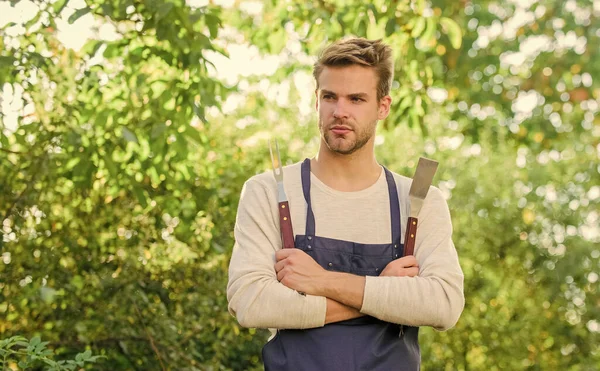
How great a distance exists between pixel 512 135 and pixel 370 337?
25.8 feet

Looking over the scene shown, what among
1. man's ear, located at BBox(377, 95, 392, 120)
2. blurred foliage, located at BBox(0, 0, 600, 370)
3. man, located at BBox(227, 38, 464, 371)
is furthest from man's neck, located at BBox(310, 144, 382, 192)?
blurred foliage, located at BBox(0, 0, 600, 370)

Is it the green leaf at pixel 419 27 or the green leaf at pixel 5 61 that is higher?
the green leaf at pixel 419 27

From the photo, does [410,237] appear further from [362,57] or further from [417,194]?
[362,57]

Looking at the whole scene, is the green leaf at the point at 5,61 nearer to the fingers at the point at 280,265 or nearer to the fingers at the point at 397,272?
the fingers at the point at 280,265

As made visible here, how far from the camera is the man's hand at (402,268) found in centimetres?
284

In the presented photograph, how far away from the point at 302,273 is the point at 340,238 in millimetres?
177

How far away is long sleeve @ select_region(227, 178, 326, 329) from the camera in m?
2.77

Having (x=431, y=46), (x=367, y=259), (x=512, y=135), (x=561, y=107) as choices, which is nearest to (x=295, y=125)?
(x=431, y=46)

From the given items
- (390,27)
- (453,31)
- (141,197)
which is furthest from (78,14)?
(453,31)

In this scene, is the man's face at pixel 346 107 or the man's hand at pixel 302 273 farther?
the man's face at pixel 346 107

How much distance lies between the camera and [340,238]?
9.53 feet

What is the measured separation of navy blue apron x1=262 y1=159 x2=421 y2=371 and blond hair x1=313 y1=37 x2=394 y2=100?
13.4 inches

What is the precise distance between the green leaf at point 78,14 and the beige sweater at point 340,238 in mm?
1830

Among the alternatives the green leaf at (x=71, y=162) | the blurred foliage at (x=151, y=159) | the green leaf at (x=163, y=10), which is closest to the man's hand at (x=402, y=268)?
the blurred foliage at (x=151, y=159)
